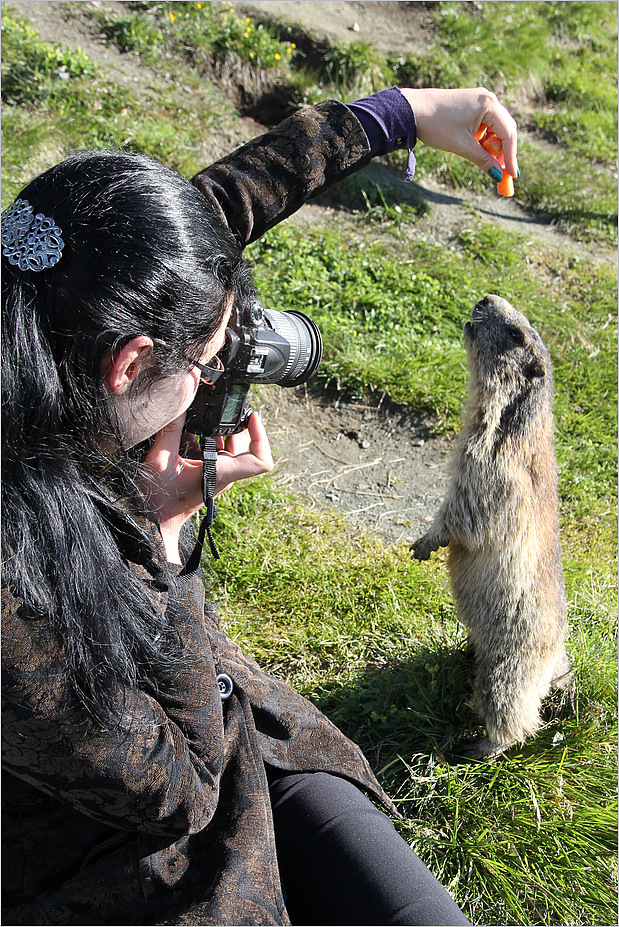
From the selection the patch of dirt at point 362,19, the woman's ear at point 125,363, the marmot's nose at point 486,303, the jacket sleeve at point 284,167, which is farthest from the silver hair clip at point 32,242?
the patch of dirt at point 362,19

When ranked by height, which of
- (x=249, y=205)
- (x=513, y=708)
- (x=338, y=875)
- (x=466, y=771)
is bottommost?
(x=466, y=771)

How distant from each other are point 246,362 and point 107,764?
0.96m

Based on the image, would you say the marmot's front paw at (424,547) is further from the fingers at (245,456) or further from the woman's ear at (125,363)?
the woman's ear at (125,363)

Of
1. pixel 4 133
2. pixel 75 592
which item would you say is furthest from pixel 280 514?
pixel 4 133

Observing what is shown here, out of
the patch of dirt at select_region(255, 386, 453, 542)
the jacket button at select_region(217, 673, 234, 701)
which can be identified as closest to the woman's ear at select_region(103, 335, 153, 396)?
the jacket button at select_region(217, 673, 234, 701)

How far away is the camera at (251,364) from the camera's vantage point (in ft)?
5.99

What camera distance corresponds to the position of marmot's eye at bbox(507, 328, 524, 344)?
10.4 feet

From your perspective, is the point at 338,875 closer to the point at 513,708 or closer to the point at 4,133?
the point at 513,708

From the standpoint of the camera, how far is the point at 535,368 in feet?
10.0

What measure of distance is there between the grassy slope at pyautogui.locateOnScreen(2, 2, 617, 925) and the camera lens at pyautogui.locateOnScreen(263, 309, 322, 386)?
1.35 meters

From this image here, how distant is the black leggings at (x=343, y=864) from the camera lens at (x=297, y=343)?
1.07 m

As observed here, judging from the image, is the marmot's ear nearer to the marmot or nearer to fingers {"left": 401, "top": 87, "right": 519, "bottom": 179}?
the marmot

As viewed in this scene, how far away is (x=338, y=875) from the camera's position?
178 cm

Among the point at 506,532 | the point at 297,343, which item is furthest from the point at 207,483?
the point at 506,532
